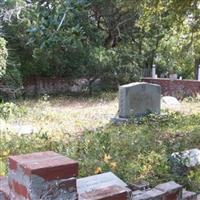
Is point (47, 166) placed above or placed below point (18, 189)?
above

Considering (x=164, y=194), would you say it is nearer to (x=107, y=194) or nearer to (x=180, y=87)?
(x=107, y=194)

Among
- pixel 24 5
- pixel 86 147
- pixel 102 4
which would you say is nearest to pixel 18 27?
pixel 24 5

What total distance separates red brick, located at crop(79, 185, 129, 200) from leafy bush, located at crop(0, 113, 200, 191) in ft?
6.38

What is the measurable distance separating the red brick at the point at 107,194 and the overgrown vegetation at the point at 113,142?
6.44 ft

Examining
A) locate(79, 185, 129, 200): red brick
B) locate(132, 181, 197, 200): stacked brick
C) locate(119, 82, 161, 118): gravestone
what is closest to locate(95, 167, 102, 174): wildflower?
locate(132, 181, 197, 200): stacked brick

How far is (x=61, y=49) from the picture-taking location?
1819 cm

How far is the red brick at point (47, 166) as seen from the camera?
6.64ft

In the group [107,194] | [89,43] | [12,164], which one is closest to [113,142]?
[107,194]

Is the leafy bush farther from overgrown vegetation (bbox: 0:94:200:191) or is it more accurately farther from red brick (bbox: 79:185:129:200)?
red brick (bbox: 79:185:129:200)

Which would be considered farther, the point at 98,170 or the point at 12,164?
the point at 98,170

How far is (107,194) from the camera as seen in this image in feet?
8.28

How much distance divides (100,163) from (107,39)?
16552 millimetres

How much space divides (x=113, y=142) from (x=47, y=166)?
5295 mm

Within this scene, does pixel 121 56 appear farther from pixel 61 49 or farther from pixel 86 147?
pixel 86 147
